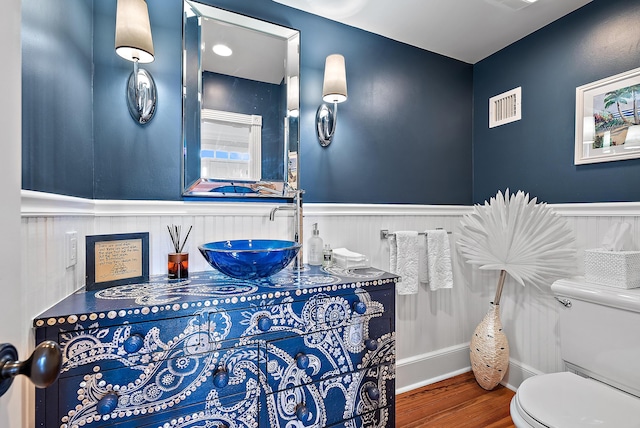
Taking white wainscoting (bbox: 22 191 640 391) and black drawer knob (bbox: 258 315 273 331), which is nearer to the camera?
white wainscoting (bbox: 22 191 640 391)

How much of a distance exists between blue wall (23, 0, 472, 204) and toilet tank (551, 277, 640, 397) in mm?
987

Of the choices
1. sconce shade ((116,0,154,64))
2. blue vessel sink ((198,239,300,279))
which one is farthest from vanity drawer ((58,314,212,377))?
sconce shade ((116,0,154,64))

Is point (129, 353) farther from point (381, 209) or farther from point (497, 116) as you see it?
point (497, 116)

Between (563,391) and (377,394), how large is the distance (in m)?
0.75

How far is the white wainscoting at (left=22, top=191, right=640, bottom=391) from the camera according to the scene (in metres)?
1.00

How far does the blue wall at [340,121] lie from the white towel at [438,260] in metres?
0.29

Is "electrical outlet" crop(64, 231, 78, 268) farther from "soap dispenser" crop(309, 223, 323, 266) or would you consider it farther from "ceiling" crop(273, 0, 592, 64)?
"ceiling" crop(273, 0, 592, 64)

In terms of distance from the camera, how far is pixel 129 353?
1008mm

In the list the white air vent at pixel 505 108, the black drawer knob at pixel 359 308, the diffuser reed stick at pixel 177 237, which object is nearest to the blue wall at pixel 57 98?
the diffuser reed stick at pixel 177 237

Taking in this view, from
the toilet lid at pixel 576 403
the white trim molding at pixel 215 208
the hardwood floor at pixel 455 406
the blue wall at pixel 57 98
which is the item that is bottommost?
the hardwood floor at pixel 455 406

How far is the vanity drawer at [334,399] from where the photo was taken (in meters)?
1.25

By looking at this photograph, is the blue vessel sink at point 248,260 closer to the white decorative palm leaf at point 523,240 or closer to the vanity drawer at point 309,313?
the vanity drawer at point 309,313

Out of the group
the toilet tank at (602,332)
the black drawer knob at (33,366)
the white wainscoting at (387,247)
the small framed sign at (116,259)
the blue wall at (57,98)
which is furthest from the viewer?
the toilet tank at (602,332)

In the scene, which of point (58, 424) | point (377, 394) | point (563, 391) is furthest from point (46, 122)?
point (563, 391)
